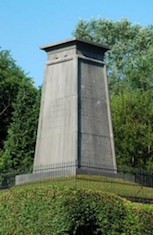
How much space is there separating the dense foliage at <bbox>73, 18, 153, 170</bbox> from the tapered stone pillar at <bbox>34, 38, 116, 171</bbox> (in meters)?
12.2

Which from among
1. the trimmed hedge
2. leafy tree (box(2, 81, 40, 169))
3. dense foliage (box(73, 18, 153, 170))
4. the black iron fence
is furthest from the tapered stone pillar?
dense foliage (box(73, 18, 153, 170))

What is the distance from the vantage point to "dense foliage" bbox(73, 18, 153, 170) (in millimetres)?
36094

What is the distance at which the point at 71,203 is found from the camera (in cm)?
1540

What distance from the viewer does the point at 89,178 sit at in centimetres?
2038

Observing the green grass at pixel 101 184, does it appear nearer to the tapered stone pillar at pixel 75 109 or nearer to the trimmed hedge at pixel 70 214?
the tapered stone pillar at pixel 75 109

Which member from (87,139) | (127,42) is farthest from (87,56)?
(127,42)

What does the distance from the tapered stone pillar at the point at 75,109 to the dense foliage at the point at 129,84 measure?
12.2 meters

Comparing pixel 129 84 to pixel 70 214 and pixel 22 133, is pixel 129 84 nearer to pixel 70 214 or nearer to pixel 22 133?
pixel 22 133

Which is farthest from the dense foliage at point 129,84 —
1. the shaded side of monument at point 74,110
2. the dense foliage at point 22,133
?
the shaded side of monument at point 74,110

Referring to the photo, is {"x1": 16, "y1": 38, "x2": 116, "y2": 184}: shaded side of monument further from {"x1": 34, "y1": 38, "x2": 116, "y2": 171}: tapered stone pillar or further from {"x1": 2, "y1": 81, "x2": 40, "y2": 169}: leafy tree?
{"x1": 2, "y1": 81, "x2": 40, "y2": 169}: leafy tree

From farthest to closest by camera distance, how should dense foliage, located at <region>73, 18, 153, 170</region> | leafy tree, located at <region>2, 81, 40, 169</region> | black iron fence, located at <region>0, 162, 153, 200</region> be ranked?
dense foliage, located at <region>73, 18, 153, 170</region>
leafy tree, located at <region>2, 81, 40, 169</region>
black iron fence, located at <region>0, 162, 153, 200</region>

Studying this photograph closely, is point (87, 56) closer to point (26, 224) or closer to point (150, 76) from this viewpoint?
point (26, 224)

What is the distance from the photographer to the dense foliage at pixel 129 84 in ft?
118

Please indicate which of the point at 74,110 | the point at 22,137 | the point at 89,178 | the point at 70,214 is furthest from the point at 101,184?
the point at 22,137
